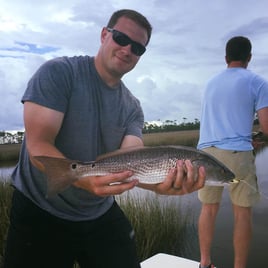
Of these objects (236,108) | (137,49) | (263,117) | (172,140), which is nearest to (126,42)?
(137,49)

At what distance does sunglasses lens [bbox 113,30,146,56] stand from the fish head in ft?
3.03

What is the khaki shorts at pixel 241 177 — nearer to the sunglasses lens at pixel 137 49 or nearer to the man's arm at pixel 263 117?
the man's arm at pixel 263 117

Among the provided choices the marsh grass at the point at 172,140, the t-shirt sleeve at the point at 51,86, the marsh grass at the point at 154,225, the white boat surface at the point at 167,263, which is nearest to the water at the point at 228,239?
the marsh grass at the point at 154,225

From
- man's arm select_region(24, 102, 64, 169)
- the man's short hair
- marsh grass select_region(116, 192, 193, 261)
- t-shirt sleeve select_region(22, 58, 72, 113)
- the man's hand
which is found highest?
the man's short hair

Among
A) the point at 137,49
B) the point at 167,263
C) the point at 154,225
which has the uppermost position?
the point at 137,49

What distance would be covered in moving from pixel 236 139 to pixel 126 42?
7.28ft

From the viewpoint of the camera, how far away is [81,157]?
279 centimetres

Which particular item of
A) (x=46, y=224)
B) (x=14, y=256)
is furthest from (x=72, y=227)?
(x=14, y=256)

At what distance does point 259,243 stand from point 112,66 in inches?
254

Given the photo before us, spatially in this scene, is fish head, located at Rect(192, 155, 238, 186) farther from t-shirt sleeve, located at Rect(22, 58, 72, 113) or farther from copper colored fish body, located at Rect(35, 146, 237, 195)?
t-shirt sleeve, located at Rect(22, 58, 72, 113)

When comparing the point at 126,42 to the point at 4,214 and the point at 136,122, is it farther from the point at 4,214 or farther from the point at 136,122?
the point at 4,214

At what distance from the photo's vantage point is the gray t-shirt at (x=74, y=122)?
2664 mm

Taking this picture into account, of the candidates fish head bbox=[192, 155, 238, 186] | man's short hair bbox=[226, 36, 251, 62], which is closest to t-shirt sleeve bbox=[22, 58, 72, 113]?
fish head bbox=[192, 155, 238, 186]

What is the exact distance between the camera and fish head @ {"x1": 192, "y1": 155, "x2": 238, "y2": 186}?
8.72 feet
